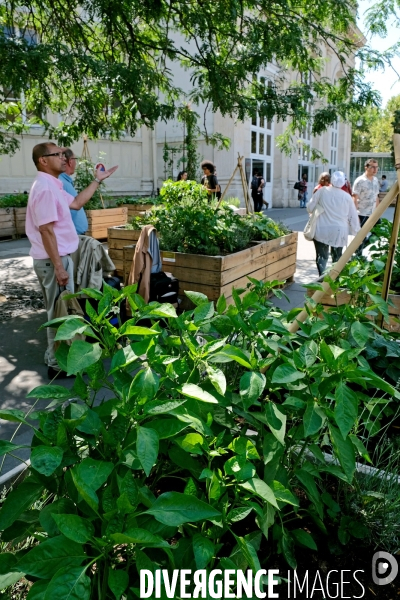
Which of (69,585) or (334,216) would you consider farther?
(334,216)

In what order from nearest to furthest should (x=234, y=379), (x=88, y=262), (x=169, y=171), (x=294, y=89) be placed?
(x=234, y=379) < (x=88, y=262) < (x=294, y=89) < (x=169, y=171)

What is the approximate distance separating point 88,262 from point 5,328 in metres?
1.88

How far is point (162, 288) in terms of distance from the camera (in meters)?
5.94

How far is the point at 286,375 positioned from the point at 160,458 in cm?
48

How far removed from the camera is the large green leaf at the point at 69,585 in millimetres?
991

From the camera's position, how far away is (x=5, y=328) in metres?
6.23

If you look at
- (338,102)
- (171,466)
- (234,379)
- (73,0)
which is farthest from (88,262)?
(338,102)

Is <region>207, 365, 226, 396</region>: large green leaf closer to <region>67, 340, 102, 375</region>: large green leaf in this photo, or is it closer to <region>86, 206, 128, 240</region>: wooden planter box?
<region>67, 340, 102, 375</region>: large green leaf

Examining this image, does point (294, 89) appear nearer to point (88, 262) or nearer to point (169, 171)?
point (88, 262)

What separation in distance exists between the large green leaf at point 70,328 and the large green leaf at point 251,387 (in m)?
0.49

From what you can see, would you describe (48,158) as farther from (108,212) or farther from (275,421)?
(108,212)

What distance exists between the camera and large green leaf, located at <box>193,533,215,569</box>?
3.77 ft

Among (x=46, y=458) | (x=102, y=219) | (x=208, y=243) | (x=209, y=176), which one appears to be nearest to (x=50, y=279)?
(x=208, y=243)

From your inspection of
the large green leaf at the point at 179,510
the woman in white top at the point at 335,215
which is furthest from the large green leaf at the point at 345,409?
the woman in white top at the point at 335,215
